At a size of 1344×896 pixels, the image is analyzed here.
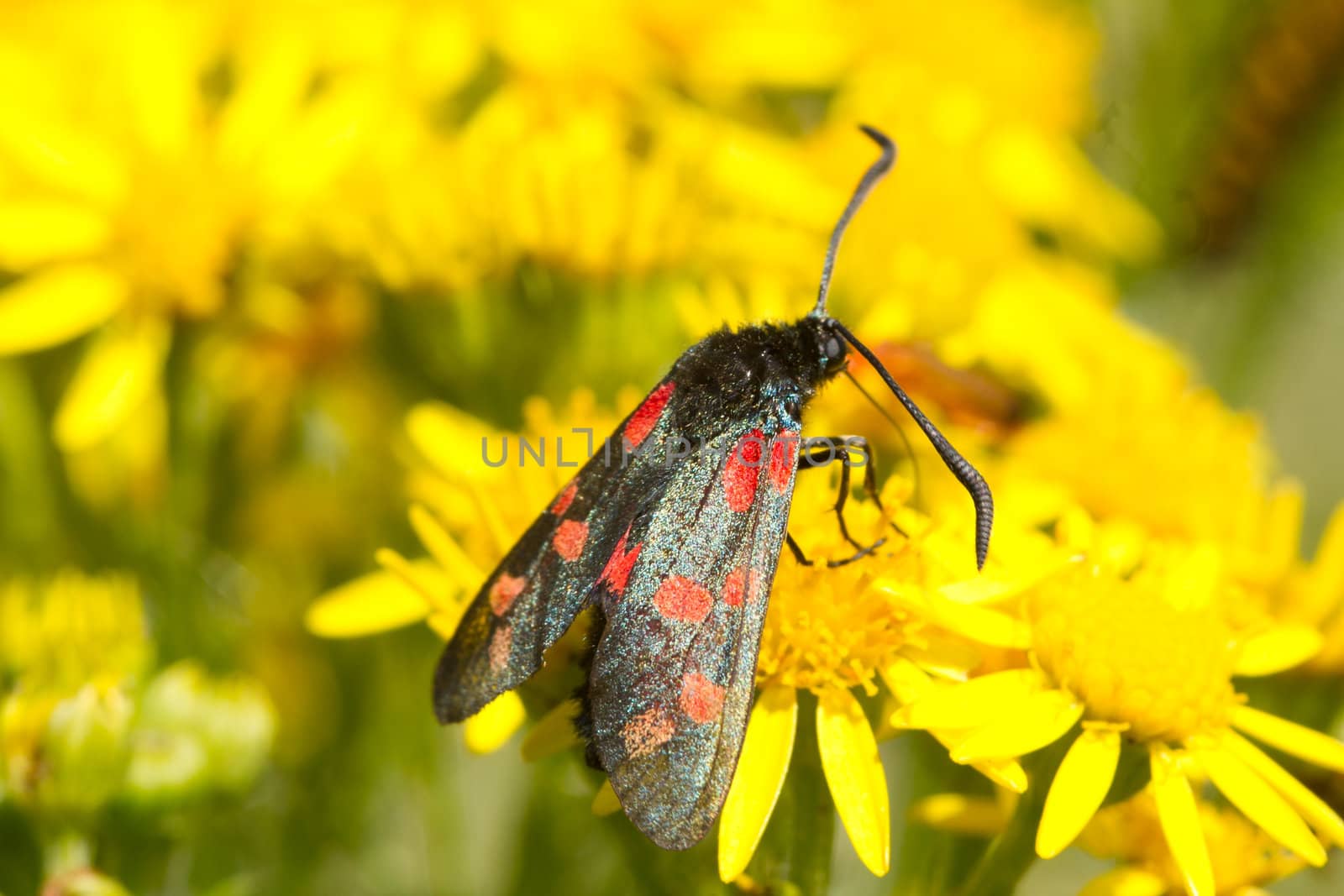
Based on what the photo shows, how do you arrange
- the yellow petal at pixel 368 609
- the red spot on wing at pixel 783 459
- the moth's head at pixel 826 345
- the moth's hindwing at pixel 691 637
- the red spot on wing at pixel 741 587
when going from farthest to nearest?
the yellow petal at pixel 368 609 → the moth's head at pixel 826 345 → the red spot on wing at pixel 783 459 → the red spot on wing at pixel 741 587 → the moth's hindwing at pixel 691 637

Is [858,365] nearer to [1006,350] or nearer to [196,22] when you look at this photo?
[1006,350]

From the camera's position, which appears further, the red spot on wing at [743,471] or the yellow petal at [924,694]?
the red spot on wing at [743,471]

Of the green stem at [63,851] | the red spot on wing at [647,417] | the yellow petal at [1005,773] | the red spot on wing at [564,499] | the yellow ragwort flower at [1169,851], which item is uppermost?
the red spot on wing at [647,417]

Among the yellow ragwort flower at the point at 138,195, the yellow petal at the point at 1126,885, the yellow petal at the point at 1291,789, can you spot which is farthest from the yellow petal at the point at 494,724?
the yellow ragwort flower at the point at 138,195

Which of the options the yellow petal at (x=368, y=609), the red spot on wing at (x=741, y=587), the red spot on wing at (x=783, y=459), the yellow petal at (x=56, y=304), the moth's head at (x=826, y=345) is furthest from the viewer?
the yellow petal at (x=56, y=304)

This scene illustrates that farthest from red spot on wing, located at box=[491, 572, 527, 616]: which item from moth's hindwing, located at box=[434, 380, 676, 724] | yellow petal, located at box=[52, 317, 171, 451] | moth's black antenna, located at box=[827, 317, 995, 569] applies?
yellow petal, located at box=[52, 317, 171, 451]

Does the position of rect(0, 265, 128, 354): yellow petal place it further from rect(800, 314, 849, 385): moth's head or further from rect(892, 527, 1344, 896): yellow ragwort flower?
rect(892, 527, 1344, 896): yellow ragwort flower

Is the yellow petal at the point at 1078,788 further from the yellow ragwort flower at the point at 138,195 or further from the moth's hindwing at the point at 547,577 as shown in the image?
the yellow ragwort flower at the point at 138,195
